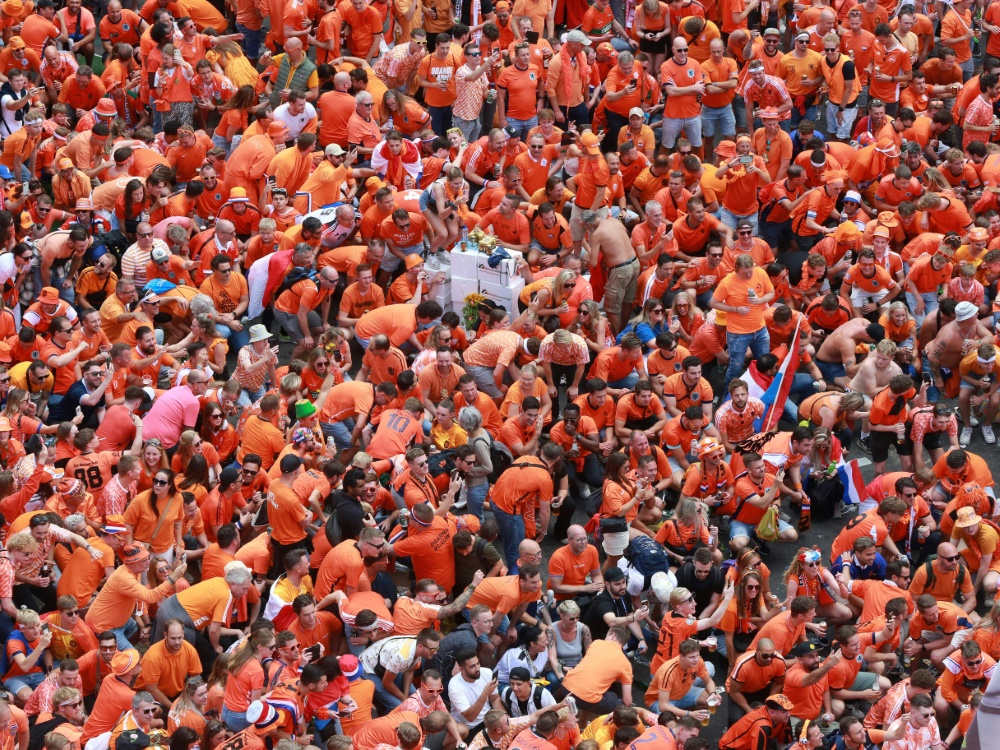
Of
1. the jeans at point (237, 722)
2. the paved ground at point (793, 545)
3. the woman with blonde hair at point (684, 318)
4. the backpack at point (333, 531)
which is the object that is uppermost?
the woman with blonde hair at point (684, 318)

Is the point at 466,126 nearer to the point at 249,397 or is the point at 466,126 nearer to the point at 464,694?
the point at 249,397

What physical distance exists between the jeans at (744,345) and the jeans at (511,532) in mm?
3237

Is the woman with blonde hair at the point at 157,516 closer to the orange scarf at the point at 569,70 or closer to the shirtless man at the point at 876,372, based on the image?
the shirtless man at the point at 876,372

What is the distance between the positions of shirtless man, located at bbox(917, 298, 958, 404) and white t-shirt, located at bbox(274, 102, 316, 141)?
24.7ft

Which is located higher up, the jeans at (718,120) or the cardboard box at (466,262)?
the jeans at (718,120)

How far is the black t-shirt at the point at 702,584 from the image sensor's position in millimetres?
14258

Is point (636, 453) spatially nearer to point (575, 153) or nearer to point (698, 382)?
point (698, 382)

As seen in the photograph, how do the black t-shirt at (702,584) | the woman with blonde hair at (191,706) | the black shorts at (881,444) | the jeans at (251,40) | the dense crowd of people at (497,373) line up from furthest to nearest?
1. the jeans at (251,40)
2. the black shorts at (881,444)
3. the black t-shirt at (702,584)
4. the dense crowd of people at (497,373)
5. the woman with blonde hair at (191,706)

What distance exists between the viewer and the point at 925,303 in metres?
17.9

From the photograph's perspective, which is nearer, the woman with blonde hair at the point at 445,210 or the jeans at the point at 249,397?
the jeans at the point at 249,397

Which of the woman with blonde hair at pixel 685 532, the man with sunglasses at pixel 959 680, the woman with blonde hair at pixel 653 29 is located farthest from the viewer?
the woman with blonde hair at pixel 653 29

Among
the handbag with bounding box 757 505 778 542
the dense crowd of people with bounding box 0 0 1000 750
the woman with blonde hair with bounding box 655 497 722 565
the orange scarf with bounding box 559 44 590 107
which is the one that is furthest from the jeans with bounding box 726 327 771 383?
the orange scarf with bounding box 559 44 590 107

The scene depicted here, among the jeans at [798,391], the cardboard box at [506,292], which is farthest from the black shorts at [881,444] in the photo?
the cardboard box at [506,292]

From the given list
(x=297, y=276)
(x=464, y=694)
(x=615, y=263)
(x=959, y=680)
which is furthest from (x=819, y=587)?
(x=297, y=276)
